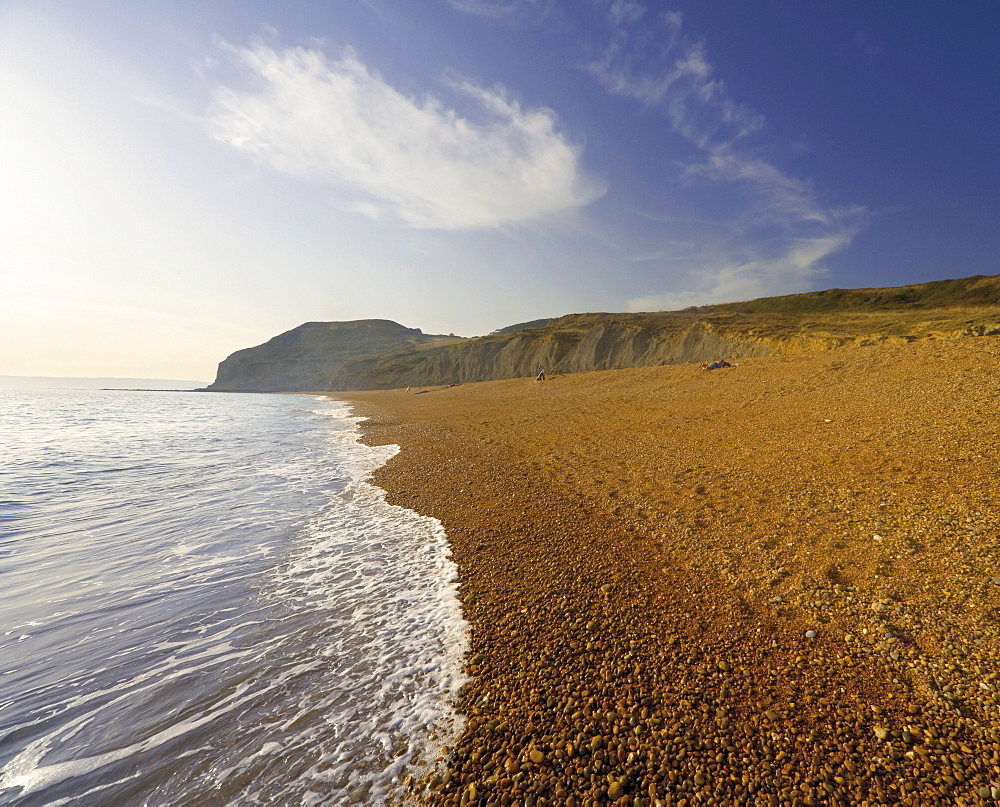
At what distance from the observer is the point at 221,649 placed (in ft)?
15.4

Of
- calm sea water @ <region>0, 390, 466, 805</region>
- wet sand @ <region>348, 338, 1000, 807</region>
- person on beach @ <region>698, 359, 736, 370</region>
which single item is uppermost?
person on beach @ <region>698, 359, 736, 370</region>

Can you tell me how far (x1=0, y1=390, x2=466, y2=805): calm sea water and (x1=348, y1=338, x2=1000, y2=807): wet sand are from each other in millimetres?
689

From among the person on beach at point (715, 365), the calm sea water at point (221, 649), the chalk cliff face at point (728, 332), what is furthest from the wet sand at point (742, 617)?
the chalk cliff face at point (728, 332)

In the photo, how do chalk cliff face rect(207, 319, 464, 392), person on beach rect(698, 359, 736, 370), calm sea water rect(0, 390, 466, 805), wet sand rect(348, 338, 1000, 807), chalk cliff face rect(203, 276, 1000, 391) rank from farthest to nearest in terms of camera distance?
chalk cliff face rect(207, 319, 464, 392) → chalk cliff face rect(203, 276, 1000, 391) → person on beach rect(698, 359, 736, 370) → calm sea water rect(0, 390, 466, 805) → wet sand rect(348, 338, 1000, 807)

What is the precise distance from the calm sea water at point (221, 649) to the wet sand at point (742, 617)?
2.26ft

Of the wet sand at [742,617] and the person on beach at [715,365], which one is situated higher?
the person on beach at [715,365]

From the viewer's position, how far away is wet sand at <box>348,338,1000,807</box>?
2824mm

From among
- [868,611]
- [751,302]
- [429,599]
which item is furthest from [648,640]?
[751,302]

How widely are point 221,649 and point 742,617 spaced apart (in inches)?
242

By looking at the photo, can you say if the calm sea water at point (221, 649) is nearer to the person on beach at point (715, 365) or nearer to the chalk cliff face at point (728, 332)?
the person on beach at point (715, 365)

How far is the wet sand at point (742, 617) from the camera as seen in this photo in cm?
282

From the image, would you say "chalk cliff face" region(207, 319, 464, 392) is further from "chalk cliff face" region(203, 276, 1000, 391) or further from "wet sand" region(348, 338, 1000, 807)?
"wet sand" region(348, 338, 1000, 807)

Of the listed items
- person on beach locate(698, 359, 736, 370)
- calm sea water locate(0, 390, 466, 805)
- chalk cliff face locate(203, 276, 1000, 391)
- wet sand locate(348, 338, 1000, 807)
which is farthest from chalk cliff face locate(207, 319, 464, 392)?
wet sand locate(348, 338, 1000, 807)

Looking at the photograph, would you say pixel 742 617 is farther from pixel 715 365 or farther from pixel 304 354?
pixel 304 354
